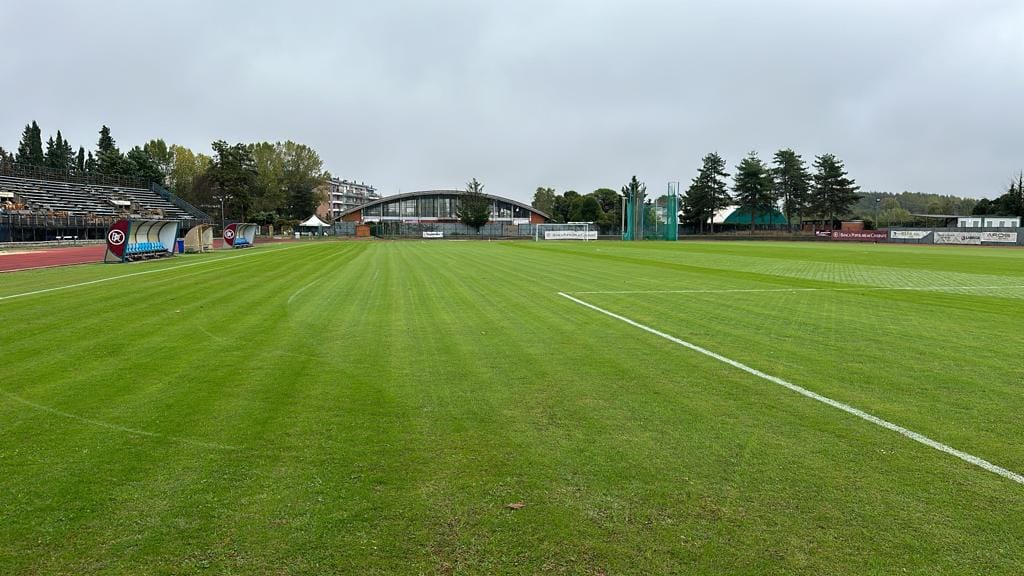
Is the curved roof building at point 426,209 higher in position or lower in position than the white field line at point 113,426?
higher

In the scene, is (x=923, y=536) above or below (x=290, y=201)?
Result: below

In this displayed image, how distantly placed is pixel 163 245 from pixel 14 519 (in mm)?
28394

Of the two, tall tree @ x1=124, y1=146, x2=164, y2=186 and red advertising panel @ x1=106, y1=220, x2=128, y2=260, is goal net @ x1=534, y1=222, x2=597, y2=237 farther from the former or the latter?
tall tree @ x1=124, y1=146, x2=164, y2=186

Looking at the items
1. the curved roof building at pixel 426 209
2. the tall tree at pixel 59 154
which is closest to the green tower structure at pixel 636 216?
the curved roof building at pixel 426 209

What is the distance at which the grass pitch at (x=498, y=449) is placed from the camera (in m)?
2.89

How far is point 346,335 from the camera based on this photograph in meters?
8.21

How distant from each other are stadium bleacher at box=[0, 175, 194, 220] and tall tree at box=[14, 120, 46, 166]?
5226 cm

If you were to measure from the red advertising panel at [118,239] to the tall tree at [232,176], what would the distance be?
2515 inches

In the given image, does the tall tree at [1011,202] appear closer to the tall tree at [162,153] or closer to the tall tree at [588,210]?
the tall tree at [588,210]

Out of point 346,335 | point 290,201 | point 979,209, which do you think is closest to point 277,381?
point 346,335

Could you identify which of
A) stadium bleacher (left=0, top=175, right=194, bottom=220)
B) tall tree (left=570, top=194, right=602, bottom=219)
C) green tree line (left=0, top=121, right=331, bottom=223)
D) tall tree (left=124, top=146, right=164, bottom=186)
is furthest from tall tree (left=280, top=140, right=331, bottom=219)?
tall tree (left=570, top=194, right=602, bottom=219)

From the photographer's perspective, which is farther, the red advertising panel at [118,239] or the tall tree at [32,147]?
the tall tree at [32,147]

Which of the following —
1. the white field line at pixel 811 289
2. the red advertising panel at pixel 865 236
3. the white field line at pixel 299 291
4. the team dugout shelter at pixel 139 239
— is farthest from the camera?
the red advertising panel at pixel 865 236

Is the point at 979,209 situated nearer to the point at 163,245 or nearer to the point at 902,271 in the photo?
the point at 902,271
